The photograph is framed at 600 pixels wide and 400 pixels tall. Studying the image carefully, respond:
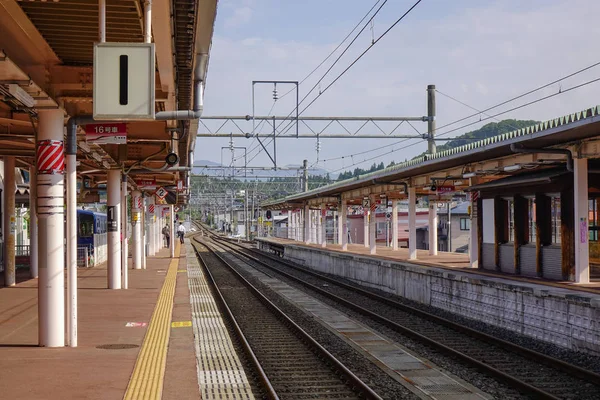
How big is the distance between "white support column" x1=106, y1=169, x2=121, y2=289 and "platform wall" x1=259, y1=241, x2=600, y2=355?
25.2 feet

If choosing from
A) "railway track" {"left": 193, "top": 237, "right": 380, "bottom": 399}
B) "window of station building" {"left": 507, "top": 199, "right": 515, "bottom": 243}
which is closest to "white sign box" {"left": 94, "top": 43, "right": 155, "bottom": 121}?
"railway track" {"left": 193, "top": 237, "right": 380, "bottom": 399}

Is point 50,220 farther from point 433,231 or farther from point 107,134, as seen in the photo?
point 433,231

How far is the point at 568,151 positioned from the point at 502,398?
7910 millimetres

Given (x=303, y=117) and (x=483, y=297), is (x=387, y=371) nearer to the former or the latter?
(x=483, y=297)

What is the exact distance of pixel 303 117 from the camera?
27875 millimetres

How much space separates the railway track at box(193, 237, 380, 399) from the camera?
8898 millimetres

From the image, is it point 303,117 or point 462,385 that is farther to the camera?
point 303,117

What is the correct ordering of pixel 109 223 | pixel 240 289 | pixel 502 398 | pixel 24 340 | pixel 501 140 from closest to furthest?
pixel 502 398 < pixel 24 340 < pixel 501 140 < pixel 109 223 < pixel 240 289

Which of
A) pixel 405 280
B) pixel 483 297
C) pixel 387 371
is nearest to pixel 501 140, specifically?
pixel 483 297

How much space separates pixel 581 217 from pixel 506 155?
154 inches

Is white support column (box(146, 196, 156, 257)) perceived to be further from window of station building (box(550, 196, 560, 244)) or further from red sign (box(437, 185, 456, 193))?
window of station building (box(550, 196, 560, 244))

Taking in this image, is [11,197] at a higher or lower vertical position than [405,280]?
higher

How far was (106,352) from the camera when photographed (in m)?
10.1

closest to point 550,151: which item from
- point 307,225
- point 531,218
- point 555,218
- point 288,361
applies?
point 555,218
